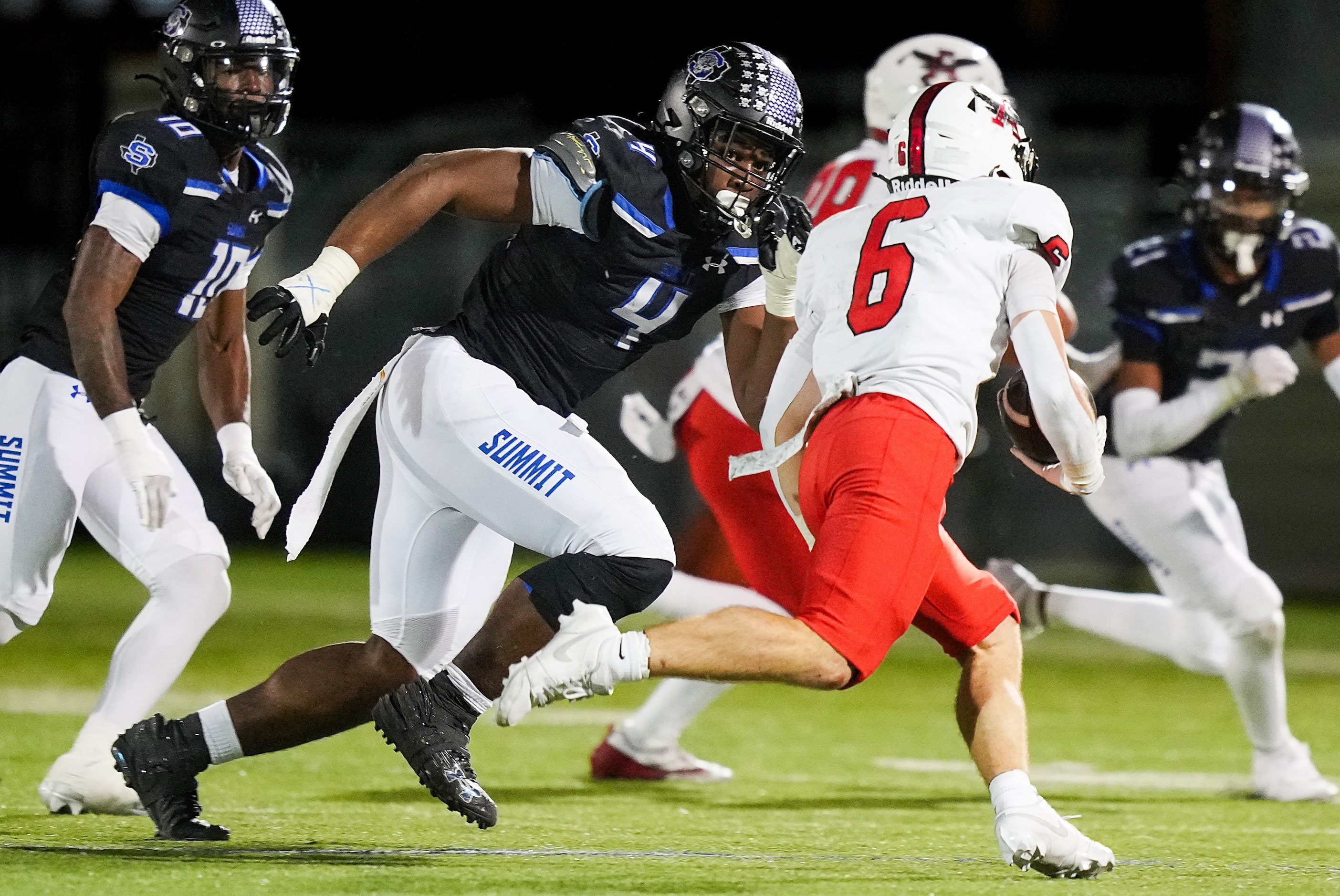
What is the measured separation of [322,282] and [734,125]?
0.84 meters

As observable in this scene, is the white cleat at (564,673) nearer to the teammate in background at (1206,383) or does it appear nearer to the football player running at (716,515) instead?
the football player running at (716,515)

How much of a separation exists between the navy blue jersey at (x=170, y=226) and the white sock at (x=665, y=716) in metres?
1.53

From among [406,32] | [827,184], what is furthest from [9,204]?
[827,184]

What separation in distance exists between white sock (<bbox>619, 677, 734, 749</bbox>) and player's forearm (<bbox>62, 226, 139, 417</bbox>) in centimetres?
167

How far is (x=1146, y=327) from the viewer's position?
511cm

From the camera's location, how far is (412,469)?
3.43m

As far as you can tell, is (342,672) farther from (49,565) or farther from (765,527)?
(765,527)

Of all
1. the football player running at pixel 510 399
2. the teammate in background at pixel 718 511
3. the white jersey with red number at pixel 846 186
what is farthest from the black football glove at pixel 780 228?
the white jersey with red number at pixel 846 186

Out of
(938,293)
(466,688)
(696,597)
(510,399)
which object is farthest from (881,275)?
(696,597)

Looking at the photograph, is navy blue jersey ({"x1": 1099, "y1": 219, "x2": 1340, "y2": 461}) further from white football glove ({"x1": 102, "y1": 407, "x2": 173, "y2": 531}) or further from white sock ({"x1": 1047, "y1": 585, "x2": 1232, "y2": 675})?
white football glove ({"x1": 102, "y1": 407, "x2": 173, "y2": 531})

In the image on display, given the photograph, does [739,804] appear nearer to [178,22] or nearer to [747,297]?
[747,297]

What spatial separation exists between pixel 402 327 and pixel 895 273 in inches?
278

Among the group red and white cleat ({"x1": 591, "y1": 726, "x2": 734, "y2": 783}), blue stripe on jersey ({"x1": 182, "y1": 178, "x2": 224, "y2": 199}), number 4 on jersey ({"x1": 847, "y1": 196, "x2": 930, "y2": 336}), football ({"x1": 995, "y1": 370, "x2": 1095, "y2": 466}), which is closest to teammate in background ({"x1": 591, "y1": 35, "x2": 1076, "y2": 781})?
red and white cleat ({"x1": 591, "y1": 726, "x2": 734, "y2": 783})

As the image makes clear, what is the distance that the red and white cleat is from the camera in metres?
4.85
